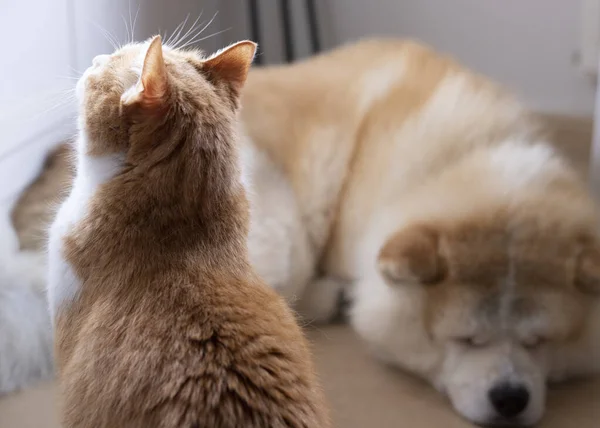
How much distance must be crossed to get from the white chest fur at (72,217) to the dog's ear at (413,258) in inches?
21.3

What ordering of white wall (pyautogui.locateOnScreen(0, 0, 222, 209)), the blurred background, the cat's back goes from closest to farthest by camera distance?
the cat's back → white wall (pyautogui.locateOnScreen(0, 0, 222, 209)) → the blurred background

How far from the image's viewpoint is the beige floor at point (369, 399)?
4.18 ft

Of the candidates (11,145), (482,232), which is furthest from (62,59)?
(482,232)

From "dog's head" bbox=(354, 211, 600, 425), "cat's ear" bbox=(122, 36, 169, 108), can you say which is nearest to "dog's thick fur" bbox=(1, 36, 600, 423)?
"dog's head" bbox=(354, 211, 600, 425)

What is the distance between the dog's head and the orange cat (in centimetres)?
41

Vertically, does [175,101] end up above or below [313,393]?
above

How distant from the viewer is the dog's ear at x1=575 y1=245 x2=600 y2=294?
1216mm

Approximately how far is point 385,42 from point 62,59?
2.50ft

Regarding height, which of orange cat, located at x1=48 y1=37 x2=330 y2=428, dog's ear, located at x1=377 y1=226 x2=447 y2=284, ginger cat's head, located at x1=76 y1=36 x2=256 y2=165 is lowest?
dog's ear, located at x1=377 y1=226 x2=447 y2=284

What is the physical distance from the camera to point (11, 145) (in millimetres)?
1471

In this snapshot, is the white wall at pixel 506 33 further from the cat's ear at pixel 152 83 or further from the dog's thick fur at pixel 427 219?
the cat's ear at pixel 152 83

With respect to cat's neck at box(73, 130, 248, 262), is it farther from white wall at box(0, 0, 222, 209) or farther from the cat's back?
white wall at box(0, 0, 222, 209)

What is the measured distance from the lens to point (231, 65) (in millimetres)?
948

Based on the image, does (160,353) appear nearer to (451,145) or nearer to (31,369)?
(31,369)
